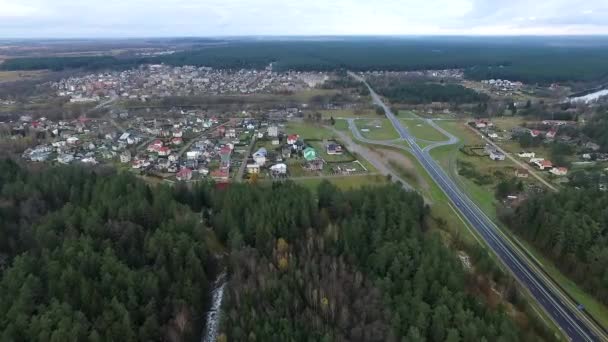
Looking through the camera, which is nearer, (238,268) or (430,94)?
(238,268)

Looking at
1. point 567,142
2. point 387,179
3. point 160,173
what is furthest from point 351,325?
point 567,142

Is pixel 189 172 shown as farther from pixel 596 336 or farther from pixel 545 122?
pixel 545 122

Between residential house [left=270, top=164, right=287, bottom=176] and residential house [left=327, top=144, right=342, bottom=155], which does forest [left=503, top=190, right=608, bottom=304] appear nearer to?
residential house [left=270, top=164, right=287, bottom=176]

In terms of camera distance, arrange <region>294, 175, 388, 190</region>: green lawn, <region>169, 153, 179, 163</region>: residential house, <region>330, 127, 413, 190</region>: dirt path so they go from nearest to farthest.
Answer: <region>294, 175, 388, 190</region>: green lawn
<region>330, 127, 413, 190</region>: dirt path
<region>169, 153, 179, 163</region>: residential house

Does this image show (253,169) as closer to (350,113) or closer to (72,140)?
(72,140)

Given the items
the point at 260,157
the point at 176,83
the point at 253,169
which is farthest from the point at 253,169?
the point at 176,83

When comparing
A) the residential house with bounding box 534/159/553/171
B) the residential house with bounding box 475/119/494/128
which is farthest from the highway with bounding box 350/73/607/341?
the residential house with bounding box 475/119/494/128

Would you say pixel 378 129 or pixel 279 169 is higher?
pixel 378 129
